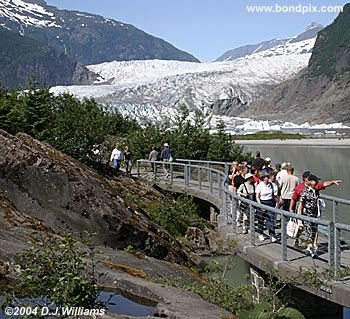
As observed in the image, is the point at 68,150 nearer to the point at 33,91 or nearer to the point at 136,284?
the point at 33,91

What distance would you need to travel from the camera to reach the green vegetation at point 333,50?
151m

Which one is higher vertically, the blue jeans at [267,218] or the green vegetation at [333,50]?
the green vegetation at [333,50]

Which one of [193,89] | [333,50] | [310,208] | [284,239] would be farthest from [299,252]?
[333,50]

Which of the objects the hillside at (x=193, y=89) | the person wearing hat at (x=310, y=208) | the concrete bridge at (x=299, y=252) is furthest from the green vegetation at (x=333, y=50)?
the person wearing hat at (x=310, y=208)

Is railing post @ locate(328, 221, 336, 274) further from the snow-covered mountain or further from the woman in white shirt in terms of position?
the snow-covered mountain

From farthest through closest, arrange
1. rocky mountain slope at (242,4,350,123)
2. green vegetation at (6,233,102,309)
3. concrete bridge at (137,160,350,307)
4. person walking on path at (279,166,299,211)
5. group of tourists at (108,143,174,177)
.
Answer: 1. rocky mountain slope at (242,4,350,123)
2. group of tourists at (108,143,174,177)
3. person walking on path at (279,166,299,211)
4. concrete bridge at (137,160,350,307)
5. green vegetation at (6,233,102,309)

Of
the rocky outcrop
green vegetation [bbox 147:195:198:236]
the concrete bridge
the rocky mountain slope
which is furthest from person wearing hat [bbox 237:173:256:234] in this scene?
the rocky mountain slope

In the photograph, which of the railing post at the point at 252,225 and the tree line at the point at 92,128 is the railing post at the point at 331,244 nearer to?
the railing post at the point at 252,225

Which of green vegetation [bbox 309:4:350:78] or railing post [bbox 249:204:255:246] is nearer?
railing post [bbox 249:204:255:246]

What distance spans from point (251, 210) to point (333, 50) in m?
161

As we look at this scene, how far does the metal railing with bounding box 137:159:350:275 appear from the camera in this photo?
355 inches

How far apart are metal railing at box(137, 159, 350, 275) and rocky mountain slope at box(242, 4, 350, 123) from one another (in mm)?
105594

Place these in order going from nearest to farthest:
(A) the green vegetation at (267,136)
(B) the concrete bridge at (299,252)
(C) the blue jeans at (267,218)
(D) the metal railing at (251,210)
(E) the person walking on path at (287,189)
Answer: (B) the concrete bridge at (299,252) → (D) the metal railing at (251,210) → (C) the blue jeans at (267,218) → (E) the person walking on path at (287,189) → (A) the green vegetation at (267,136)

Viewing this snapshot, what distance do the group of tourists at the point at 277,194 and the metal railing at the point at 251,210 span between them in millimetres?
156
